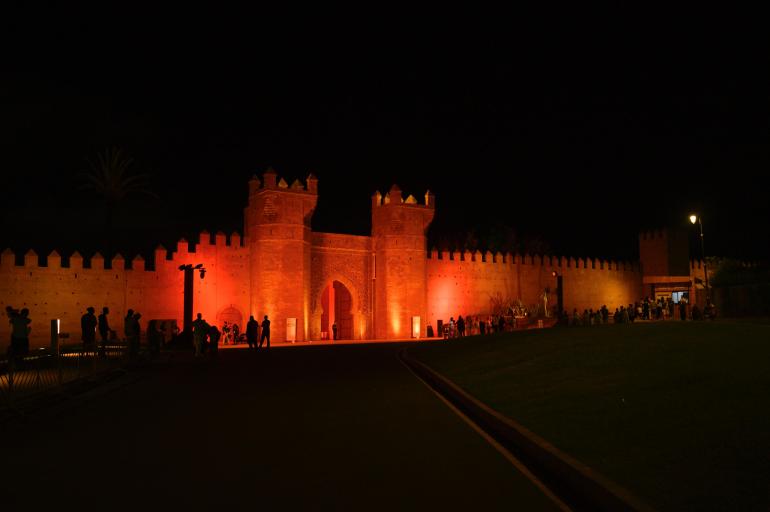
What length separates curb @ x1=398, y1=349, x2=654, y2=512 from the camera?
4281 mm

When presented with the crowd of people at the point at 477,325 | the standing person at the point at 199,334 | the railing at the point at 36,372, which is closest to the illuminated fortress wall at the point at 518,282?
the crowd of people at the point at 477,325

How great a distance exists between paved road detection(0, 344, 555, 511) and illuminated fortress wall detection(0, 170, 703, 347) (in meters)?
18.6

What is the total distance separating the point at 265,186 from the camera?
31.8 m

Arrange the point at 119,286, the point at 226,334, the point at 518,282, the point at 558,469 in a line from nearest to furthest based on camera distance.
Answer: the point at 558,469 → the point at 119,286 → the point at 226,334 → the point at 518,282

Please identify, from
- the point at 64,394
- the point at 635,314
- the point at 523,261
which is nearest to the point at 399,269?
the point at 523,261

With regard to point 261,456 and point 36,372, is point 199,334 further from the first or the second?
point 261,456

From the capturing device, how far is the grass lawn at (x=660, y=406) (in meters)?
4.44

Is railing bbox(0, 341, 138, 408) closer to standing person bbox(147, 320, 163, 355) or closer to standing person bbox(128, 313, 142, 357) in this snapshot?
standing person bbox(128, 313, 142, 357)

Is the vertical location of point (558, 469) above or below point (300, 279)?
below

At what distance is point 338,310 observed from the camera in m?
37.0

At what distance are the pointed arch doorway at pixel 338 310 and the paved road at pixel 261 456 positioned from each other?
25.0 m

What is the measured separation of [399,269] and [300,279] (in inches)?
227

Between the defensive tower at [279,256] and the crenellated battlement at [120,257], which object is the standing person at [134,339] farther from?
the defensive tower at [279,256]

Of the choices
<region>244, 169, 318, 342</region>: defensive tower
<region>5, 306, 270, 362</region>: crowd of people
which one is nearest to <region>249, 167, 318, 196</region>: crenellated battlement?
<region>244, 169, 318, 342</region>: defensive tower
